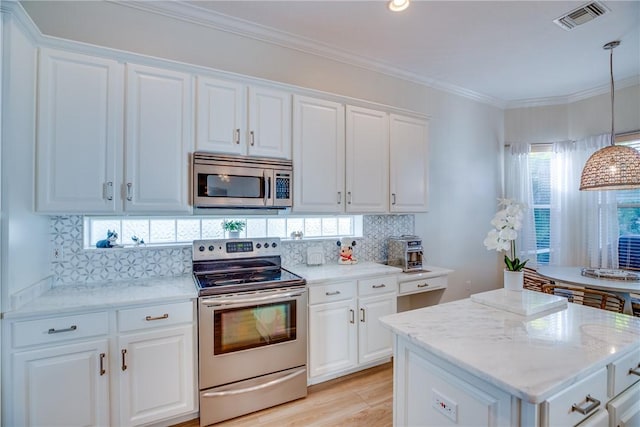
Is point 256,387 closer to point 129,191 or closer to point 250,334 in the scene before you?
point 250,334

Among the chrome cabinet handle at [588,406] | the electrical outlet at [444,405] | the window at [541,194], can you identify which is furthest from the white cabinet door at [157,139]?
the window at [541,194]

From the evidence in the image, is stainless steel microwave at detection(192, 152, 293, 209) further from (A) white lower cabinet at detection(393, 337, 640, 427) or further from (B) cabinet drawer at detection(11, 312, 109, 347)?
(A) white lower cabinet at detection(393, 337, 640, 427)

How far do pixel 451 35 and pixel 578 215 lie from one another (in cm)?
305

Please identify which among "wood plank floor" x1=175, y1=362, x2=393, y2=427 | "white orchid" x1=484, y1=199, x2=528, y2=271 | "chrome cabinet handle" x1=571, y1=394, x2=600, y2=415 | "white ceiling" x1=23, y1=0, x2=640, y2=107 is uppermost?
"white ceiling" x1=23, y1=0, x2=640, y2=107

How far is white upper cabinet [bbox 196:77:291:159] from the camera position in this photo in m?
2.27

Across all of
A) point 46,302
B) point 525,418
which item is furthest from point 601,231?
point 46,302

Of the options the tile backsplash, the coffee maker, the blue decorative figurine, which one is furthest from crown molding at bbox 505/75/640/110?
the blue decorative figurine

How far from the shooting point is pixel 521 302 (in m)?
1.67

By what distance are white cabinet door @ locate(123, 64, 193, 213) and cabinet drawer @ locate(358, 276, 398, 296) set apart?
159 centimetres

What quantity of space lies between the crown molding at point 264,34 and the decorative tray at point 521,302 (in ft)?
8.70

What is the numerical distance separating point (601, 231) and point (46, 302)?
18.2 ft

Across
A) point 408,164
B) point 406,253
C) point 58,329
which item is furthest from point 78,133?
point 406,253

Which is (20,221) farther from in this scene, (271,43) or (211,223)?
(271,43)

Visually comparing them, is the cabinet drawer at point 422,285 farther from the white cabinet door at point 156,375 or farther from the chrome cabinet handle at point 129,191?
the chrome cabinet handle at point 129,191
